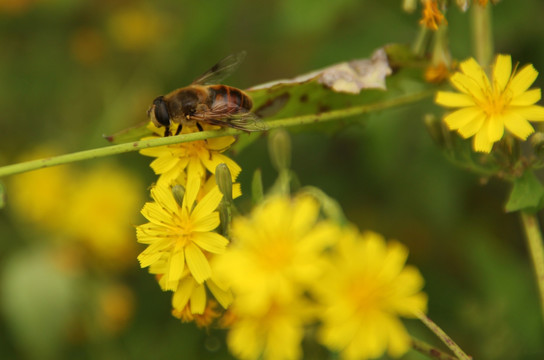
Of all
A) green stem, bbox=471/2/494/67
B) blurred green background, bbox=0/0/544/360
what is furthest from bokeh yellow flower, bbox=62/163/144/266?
green stem, bbox=471/2/494/67

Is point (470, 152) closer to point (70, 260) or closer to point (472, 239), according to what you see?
point (472, 239)

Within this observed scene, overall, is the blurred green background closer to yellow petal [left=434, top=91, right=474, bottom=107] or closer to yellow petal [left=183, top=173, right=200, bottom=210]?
yellow petal [left=434, top=91, right=474, bottom=107]

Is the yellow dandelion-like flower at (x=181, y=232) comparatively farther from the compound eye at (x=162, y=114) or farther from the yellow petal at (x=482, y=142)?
the yellow petal at (x=482, y=142)

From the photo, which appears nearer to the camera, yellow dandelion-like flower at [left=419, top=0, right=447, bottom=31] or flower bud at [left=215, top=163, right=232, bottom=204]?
flower bud at [left=215, top=163, right=232, bottom=204]

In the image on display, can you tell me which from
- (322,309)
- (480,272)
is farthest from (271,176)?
(322,309)

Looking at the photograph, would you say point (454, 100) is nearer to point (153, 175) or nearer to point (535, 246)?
point (535, 246)

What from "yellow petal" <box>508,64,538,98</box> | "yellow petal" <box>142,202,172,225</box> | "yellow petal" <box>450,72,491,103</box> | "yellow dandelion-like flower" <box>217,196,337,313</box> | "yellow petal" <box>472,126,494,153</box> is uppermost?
"yellow petal" <box>450,72,491,103</box>
